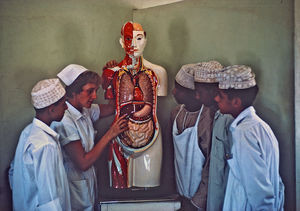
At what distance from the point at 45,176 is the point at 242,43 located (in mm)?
2007

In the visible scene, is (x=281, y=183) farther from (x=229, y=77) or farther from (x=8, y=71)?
(x=8, y=71)

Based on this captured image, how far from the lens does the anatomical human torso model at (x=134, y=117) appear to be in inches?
143

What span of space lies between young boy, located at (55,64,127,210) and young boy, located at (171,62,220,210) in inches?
20.4

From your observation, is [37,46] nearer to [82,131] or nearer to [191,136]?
[82,131]

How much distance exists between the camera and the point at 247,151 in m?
3.33

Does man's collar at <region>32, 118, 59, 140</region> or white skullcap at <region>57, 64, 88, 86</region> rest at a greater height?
white skullcap at <region>57, 64, 88, 86</region>

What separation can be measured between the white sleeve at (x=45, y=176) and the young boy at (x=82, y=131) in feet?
0.80

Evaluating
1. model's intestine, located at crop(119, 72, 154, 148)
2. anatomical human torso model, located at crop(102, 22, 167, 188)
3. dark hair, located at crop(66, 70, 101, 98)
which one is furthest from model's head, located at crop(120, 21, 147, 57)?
dark hair, located at crop(66, 70, 101, 98)

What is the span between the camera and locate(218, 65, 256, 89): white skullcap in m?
3.49

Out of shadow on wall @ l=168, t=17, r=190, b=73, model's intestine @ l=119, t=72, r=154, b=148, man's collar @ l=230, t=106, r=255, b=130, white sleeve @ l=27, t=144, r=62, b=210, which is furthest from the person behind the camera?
shadow on wall @ l=168, t=17, r=190, b=73

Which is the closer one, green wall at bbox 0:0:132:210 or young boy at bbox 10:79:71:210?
young boy at bbox 10:79:71:210

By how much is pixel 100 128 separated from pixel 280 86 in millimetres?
1607

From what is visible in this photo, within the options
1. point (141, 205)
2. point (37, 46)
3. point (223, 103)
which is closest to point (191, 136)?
point (223, 103)

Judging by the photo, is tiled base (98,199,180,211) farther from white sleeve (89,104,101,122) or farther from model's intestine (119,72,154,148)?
white sleeve (89,104,101,122)
